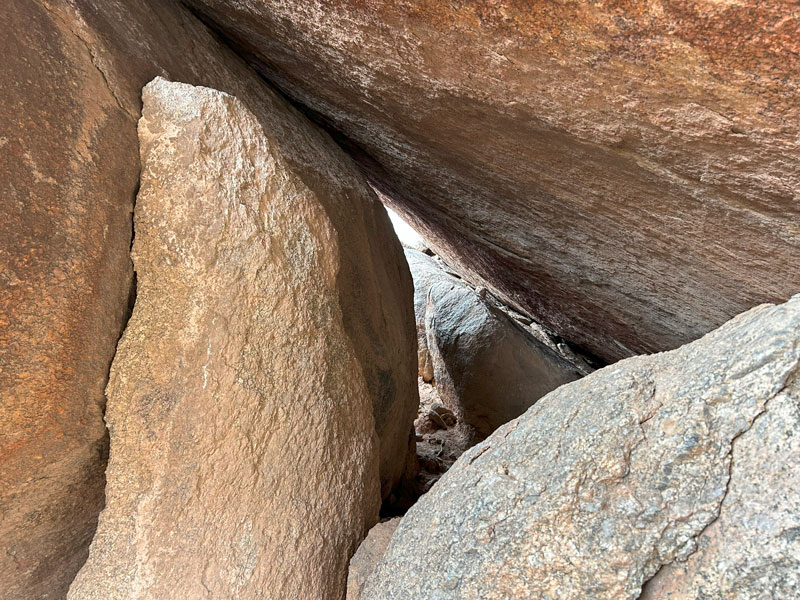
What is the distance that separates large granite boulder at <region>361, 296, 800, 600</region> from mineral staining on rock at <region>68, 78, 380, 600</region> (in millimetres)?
369

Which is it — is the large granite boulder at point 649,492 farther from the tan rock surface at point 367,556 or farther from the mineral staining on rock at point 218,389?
the mineral staining on rock at point 218,389

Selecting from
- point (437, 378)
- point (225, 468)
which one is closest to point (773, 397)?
point (225, 468)

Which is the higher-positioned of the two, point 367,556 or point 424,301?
point 424,301

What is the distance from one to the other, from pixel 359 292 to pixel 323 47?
3.16 feet

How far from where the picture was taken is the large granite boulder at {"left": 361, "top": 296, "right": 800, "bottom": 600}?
0.93 m

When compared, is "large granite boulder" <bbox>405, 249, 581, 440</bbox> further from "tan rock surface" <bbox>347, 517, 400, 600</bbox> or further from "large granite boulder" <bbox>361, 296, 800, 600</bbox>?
"large granite boulder" <bbox>361, 296, 800, 600</bbox>

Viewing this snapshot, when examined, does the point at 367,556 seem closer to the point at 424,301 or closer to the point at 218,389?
the point at 218,389

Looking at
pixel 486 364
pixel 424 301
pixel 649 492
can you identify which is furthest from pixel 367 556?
pixel 424 301

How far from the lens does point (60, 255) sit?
1.29 metres

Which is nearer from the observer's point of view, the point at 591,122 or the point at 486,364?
the point at 591,122

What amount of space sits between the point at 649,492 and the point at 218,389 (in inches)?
41.9

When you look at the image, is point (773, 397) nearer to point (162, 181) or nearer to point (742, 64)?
point (742, 64)

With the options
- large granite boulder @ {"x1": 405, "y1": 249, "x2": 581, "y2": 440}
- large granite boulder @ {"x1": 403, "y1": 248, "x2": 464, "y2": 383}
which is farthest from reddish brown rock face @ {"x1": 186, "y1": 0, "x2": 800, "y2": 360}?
large granite boulder @ {"x1": 403, "y1": 248, "x2": 464, "y2": 383}

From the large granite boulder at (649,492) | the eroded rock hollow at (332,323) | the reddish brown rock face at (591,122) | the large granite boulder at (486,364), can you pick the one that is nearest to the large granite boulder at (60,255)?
the eroded rock hollow at (332,323)
